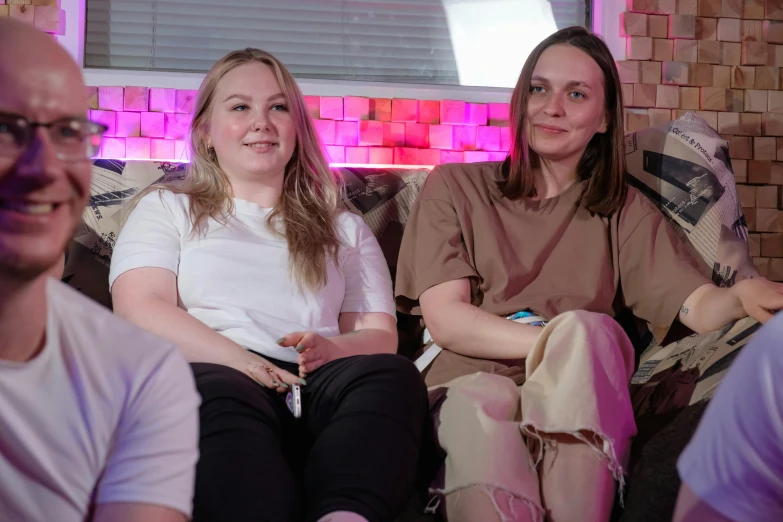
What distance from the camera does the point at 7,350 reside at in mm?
492

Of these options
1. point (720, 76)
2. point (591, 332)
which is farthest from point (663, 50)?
point (591, 332)

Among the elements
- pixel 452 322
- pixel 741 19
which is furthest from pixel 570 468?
pixel 741 19

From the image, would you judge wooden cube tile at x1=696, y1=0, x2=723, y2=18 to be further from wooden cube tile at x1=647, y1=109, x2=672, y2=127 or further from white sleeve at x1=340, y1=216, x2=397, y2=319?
white sleeve at x1=340, y1=216, x2=397, y2=319

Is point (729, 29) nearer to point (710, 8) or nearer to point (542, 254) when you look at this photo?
point (710, 8)

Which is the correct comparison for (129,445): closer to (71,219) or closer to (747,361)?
(71,219)

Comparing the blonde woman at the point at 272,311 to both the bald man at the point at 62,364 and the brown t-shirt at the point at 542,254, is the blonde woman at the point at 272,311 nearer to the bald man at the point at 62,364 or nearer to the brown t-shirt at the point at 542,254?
the brown t-shirt at the point at 542,254

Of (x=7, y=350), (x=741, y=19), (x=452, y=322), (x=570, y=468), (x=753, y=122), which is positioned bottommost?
(x=570, y=468)

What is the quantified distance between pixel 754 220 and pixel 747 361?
1.99m

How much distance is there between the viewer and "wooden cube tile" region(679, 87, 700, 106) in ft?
7.62

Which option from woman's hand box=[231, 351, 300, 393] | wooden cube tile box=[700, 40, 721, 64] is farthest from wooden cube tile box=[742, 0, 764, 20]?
woman's hand box=[231, 351, 300, 393]

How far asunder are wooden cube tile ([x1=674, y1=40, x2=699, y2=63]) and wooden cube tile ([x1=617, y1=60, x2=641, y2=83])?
120 millimetres

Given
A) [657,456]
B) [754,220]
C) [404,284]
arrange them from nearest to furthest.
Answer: [657,456]
[404,284]
[754,220]

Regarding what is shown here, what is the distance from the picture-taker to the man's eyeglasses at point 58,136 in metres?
0.46

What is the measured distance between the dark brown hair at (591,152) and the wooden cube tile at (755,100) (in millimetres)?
810
